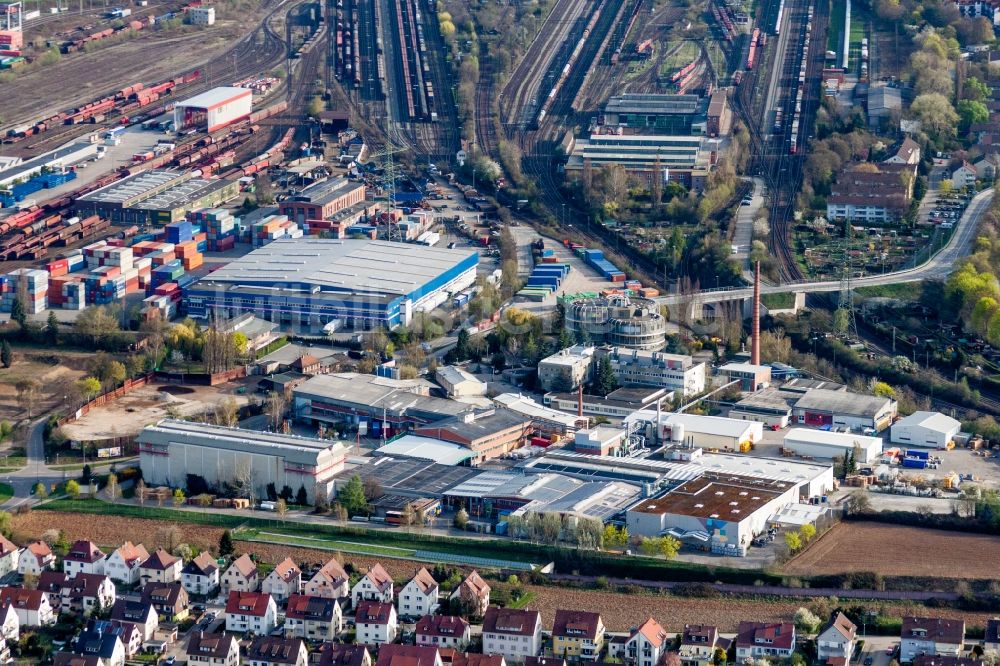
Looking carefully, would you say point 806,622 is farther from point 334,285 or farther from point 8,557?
point 334,285

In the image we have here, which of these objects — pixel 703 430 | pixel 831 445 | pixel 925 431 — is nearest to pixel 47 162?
pixel 703 430

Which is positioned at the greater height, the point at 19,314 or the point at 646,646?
the point at 19,314

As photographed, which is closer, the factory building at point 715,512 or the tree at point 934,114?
the factory building at point 715,512

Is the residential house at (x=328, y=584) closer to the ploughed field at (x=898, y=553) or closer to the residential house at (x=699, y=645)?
the residential house at (x=699, y=645)

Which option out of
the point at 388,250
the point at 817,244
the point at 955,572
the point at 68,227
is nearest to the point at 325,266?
the point at 388,250

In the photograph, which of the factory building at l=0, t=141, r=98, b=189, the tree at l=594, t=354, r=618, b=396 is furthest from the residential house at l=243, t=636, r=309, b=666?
the factory building at l=0, t=141, r=98, b=189

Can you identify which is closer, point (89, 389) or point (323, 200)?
point (89, 389)

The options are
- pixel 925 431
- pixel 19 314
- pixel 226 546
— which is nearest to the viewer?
pixel 226 546

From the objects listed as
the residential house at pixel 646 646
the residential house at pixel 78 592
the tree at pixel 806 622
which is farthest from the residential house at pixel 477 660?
the residential house at pixel 78 592

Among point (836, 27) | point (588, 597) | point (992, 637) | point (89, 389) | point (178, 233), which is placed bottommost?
point (588, 597)
